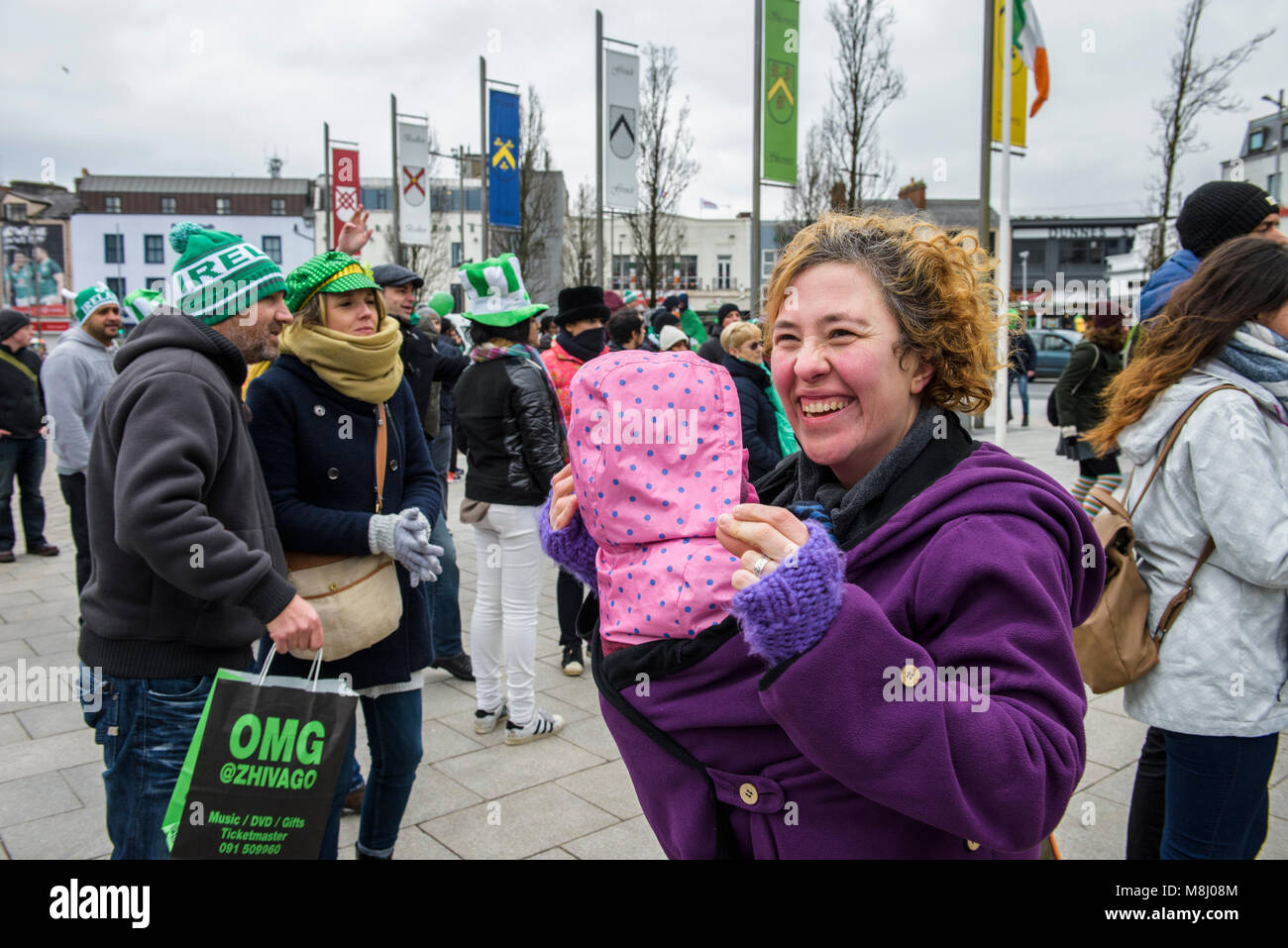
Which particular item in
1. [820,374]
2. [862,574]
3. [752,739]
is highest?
[820,374]

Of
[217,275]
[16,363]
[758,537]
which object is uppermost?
[217,275]

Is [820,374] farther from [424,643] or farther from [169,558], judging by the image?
[424,643]

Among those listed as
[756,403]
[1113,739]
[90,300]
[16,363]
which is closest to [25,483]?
[16,363]

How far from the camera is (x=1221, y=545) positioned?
7.83 ft

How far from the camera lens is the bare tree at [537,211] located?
93.5ft

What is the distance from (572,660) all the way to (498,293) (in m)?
2.35

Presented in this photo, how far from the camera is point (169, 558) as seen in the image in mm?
2270

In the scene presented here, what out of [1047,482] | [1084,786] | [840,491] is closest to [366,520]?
[840,491]

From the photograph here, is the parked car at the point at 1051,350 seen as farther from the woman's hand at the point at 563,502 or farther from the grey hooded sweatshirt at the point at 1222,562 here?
the woman's hand at the point at 563,502

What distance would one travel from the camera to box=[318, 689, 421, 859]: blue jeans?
305 cm

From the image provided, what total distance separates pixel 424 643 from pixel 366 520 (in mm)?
515

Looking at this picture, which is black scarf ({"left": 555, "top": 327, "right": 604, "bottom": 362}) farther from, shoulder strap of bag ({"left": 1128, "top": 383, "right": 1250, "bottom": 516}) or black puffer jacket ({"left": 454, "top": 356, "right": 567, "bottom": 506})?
shoulder strap of bag ({"left": 1128, "top": 383, "right": 1250, "bottom": 516})

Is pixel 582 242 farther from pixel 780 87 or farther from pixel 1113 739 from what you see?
pixel 1113 739

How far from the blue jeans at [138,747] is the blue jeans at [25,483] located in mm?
7843
